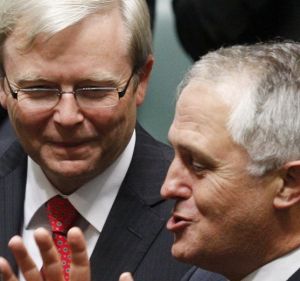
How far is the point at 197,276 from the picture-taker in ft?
9.76

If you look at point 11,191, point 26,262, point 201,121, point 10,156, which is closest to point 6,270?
point 26,262

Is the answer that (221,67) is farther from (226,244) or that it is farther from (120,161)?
(120,161)

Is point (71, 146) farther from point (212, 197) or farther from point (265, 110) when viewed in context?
point (265, 110)

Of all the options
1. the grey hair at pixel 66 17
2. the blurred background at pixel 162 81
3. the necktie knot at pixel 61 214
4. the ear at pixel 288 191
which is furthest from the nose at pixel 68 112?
the blurred background at pixel 162 81

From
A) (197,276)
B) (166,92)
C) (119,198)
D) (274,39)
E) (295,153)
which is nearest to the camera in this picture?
(295,153)

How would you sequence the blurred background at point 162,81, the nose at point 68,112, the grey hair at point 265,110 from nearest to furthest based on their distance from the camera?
the grey hair at point 265,110 < the nose at point 68,112 < the blurred background at point 162,81

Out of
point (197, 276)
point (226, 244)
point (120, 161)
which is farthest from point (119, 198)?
point (226, 244)

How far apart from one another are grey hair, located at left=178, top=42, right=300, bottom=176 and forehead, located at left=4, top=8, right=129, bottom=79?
0.51 m

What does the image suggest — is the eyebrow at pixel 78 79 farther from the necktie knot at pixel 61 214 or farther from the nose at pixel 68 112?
the necktie knot at pixel 61 214

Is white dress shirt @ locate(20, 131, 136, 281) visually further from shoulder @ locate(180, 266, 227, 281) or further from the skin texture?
the skin texture

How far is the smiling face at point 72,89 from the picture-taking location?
305 cm

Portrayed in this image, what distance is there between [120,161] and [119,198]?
0.33 ft

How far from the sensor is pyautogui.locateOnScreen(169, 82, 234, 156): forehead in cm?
261

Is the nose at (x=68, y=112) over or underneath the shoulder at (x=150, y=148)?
over
